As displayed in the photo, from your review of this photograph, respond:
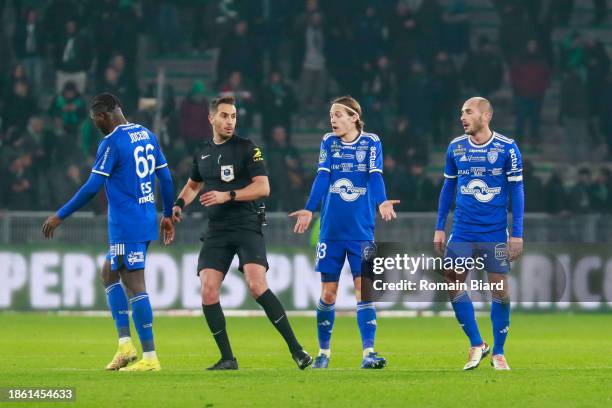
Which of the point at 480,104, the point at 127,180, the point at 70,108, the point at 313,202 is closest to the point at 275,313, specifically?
the point at 313,202

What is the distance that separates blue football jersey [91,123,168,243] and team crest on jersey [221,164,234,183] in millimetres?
588

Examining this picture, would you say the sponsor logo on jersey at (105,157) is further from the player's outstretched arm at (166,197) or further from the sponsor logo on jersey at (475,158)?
the sponsor logo on jersey at (475,158)

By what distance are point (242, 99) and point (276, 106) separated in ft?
2.31

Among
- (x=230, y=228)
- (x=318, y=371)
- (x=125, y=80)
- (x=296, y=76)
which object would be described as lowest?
(x=318, y=371)

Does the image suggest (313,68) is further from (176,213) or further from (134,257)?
(134,257)

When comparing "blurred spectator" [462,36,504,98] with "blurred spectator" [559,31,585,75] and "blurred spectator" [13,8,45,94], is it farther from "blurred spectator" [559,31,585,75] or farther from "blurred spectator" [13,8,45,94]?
"blurred spectator" [13,8,45,94]

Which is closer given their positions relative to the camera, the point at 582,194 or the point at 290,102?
the point at 582,194

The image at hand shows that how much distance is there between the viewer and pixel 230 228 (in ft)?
38.3

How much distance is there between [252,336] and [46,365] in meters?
5.26

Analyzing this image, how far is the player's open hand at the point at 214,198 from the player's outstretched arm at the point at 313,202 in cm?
60

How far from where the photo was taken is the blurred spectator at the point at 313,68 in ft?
91.5

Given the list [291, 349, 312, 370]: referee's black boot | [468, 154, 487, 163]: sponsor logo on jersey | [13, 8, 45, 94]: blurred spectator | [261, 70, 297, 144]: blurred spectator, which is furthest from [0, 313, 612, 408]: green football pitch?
[13, 8, 45, 94]: blurred spectator

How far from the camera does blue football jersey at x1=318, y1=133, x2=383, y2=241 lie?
11977 millimetres

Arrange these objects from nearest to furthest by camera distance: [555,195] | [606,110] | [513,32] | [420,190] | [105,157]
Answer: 1. [105,157]
2. [420,190]
3. [555,195]
4. [606,110]
5. [513,32]
